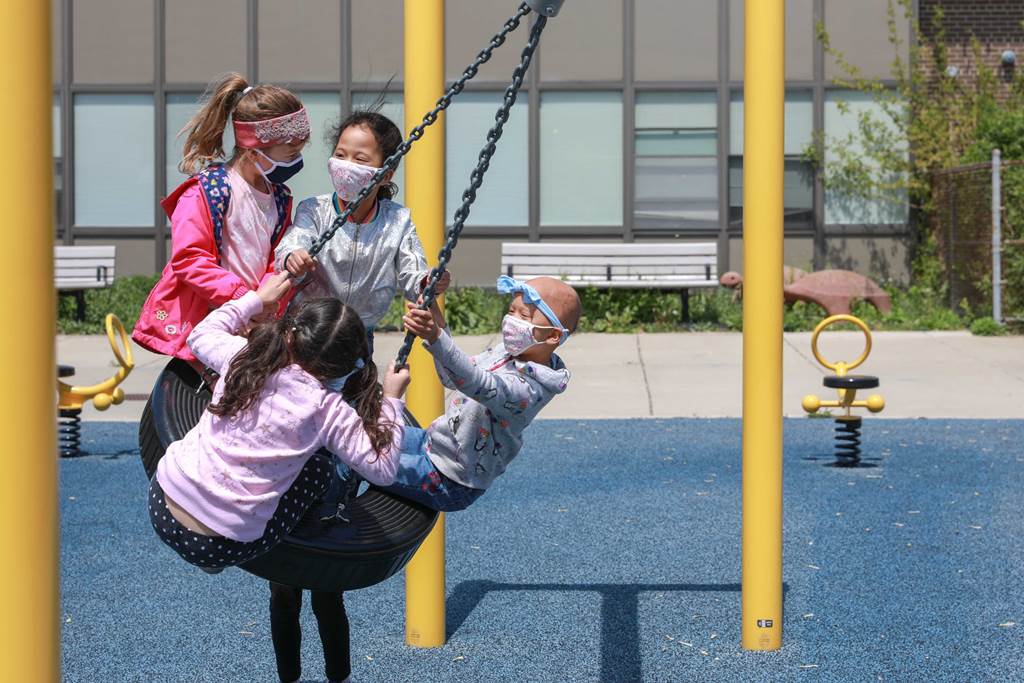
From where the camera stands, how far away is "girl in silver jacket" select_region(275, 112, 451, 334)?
4094 millimetres

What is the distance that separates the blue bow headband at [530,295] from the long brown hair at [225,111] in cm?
86

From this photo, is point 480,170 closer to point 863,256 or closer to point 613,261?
point 613,261

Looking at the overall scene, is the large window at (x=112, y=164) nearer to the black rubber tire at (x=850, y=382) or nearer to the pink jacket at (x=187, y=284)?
the black rubber tire at (x=850, y=382)

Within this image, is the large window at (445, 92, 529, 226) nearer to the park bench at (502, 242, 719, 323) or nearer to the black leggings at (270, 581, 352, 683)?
the park bench at (502, 242, 719, 323)

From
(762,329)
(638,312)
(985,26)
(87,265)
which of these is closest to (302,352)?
(762,329)

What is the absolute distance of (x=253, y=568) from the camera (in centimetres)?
348

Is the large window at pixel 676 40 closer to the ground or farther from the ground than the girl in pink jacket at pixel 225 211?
farther from the ground

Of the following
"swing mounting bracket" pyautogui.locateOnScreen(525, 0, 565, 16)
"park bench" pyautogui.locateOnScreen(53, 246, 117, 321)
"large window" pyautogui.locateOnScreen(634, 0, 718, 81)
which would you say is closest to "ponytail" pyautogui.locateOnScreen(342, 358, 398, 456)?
"swing mounting bracket" pyautogui.locateOnScreen(525, 0, 565, 16)

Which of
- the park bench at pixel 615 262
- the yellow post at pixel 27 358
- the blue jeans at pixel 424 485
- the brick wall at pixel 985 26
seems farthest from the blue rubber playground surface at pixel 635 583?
the brick wall at pixel 985 26

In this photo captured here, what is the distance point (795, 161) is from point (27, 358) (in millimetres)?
16786

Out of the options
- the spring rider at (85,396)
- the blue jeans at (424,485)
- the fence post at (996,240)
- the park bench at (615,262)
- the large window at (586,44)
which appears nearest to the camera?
the blue jeans at (424,485)

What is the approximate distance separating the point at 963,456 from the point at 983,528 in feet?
6.32

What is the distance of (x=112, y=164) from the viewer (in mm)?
18906

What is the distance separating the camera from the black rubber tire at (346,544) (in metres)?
3.41
